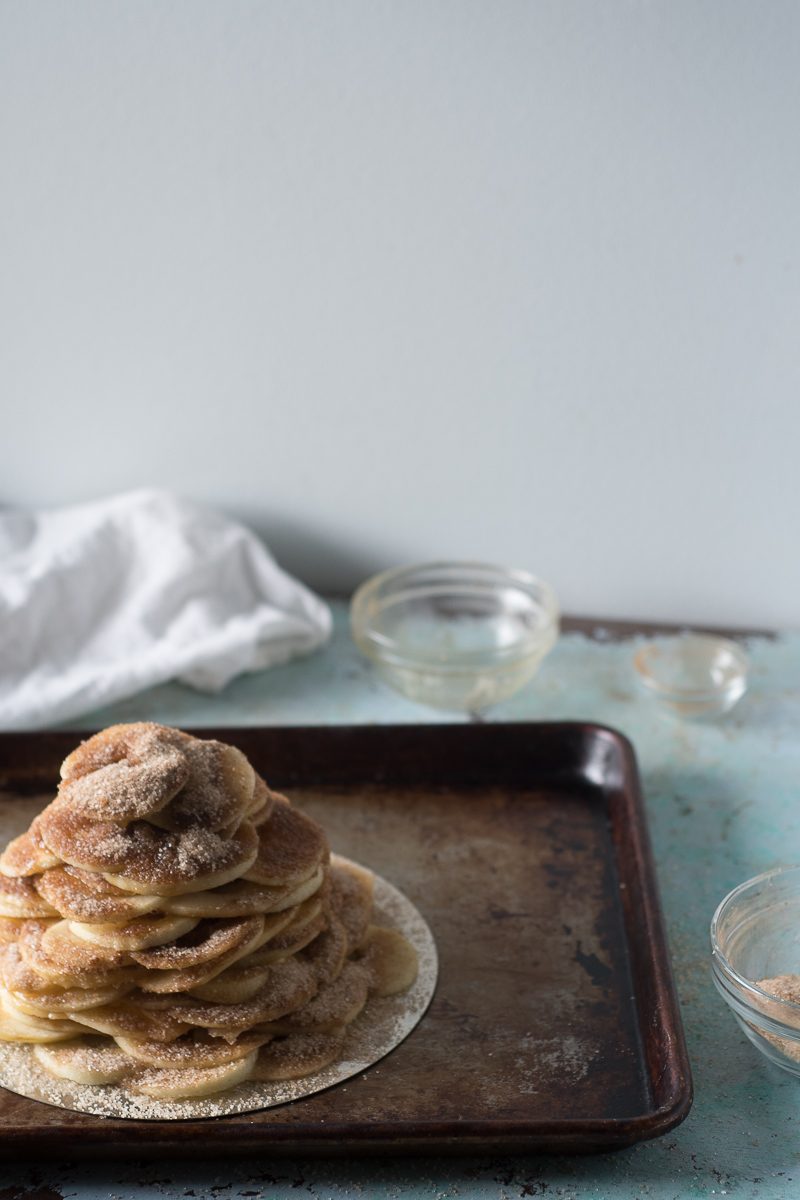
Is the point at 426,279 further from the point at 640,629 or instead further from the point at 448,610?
the point at 640,629

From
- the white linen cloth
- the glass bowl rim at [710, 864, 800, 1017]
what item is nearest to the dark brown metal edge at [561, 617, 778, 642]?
the white linen cloth

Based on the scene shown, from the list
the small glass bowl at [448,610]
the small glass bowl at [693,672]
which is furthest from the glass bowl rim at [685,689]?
the small glass bowl at [448,610]

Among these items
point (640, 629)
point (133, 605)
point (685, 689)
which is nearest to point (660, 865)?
point (685, 689)

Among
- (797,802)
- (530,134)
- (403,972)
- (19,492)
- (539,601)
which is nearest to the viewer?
(403,972)

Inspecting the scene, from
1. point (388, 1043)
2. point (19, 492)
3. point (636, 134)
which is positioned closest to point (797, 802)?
point (388, 1043)

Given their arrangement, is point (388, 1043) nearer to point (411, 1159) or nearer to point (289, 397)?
point (411, 1159)

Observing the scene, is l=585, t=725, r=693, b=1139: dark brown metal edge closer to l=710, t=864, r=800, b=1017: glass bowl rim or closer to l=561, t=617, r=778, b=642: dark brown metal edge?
l=710, t=864, r=800, b=1017: glass bowl rim
